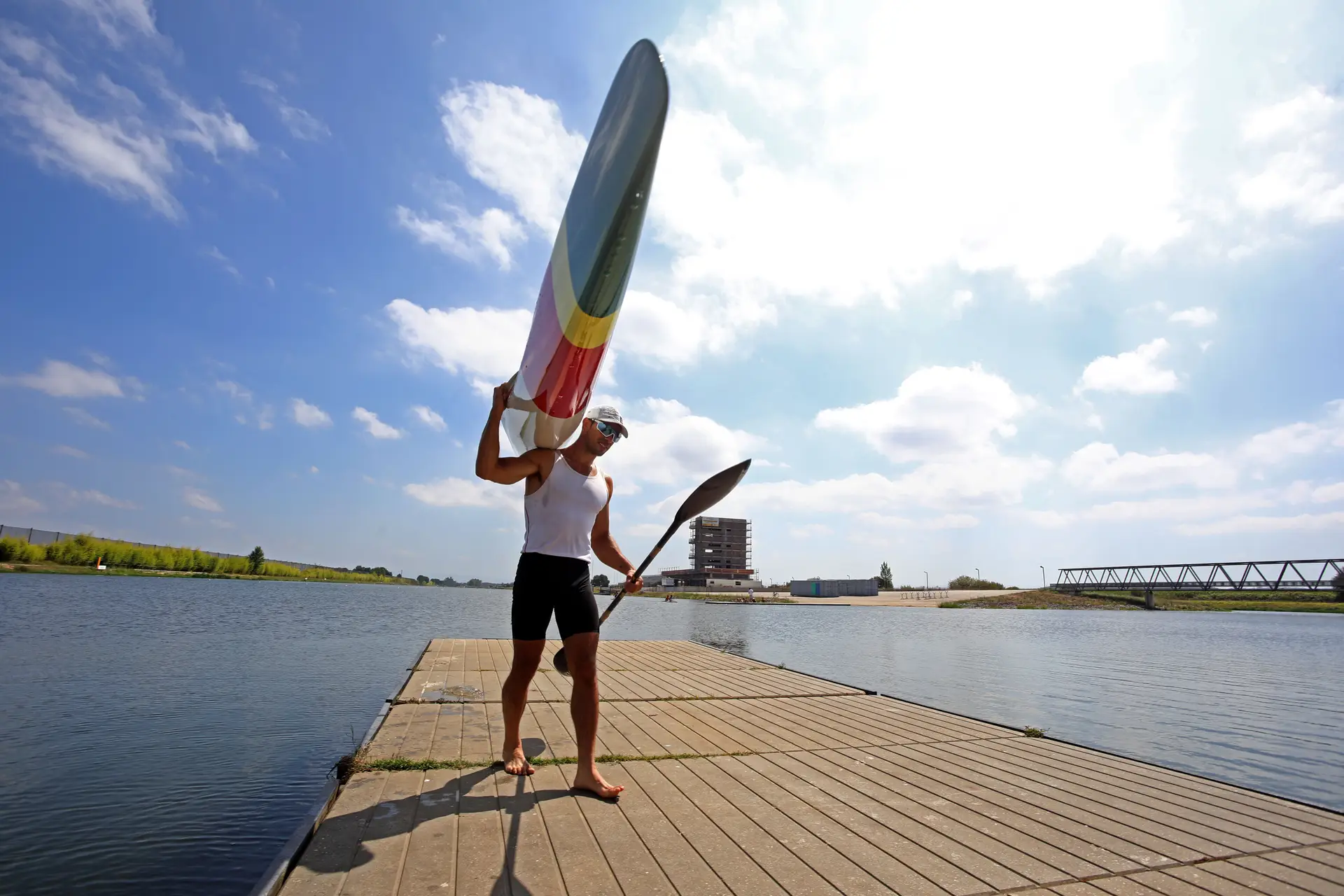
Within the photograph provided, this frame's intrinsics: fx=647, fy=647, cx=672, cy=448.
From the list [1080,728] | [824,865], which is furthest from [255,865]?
[1080,728]

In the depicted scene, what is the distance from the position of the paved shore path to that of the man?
419 millimetres

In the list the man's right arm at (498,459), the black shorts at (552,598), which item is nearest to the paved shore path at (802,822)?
the black shorts at (552,598)

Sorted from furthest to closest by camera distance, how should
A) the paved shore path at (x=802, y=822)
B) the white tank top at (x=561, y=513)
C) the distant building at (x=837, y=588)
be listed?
the distant building at (x=837, y=588) < the white tank top at (x=561, y=513) < the paved shore path at (x=802, y=822)

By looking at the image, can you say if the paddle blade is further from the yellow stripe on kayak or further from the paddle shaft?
the yellow stripe on kayak

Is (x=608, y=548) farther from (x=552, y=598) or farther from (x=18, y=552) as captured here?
(x=18, y=552)

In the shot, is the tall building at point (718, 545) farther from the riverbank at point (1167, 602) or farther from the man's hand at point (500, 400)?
the man's hand at point (500, 400)

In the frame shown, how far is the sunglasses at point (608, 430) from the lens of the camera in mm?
4246

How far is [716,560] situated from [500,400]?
128 meters

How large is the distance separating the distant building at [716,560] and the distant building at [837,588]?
2185cm

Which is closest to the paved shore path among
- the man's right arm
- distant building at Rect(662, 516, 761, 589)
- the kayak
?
the man's right arm

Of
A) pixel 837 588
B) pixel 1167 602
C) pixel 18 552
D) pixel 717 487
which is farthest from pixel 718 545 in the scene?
pixel 717 487

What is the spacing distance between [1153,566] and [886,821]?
9967cm

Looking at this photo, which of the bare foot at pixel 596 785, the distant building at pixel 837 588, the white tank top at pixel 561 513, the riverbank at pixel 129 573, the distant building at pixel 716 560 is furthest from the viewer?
the distant building at pixel 716 560

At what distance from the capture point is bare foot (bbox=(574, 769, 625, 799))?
12.4ft
